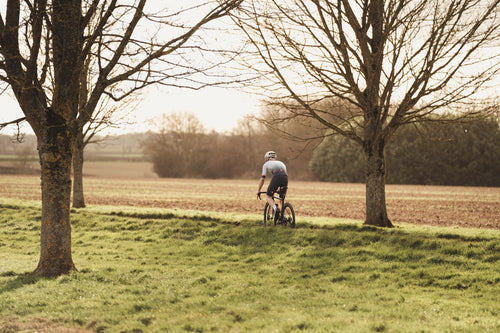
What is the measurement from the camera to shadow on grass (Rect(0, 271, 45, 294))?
32.0 feet

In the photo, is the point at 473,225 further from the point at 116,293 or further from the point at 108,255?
the point at 116,293

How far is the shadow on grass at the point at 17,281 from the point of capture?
9750 mm

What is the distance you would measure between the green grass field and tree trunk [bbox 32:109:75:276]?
51 centimetres

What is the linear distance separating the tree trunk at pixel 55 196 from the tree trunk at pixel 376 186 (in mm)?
9214

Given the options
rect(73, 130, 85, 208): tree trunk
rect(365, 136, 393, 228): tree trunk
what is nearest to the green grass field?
rect(365, 136, 393, 228): tree trunk

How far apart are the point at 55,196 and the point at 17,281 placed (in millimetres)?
1835

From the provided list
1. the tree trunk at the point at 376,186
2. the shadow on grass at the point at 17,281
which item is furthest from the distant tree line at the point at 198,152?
the shadow on grass at the point at 17,281

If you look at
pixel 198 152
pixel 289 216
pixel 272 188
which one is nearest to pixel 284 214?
pixel 289 216

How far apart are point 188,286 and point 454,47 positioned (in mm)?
10682

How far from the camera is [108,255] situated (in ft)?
43.8

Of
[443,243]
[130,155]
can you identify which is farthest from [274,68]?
[130,155]

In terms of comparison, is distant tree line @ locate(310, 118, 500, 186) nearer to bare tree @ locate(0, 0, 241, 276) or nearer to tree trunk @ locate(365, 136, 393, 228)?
tree trunk @ locate(365, 136, 393, 228)

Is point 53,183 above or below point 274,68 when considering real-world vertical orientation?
below

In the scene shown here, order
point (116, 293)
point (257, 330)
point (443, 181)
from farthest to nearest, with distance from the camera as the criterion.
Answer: point (443, 181)
point (116, 293)
point (257, 330)
